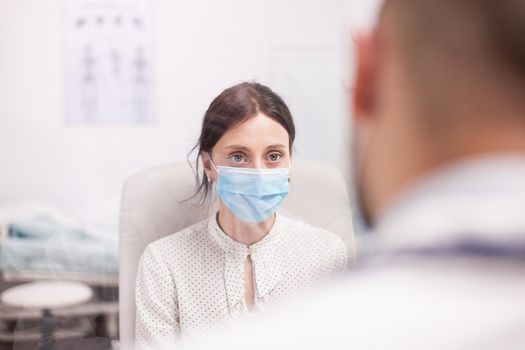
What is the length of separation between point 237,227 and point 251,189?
105 millimetres

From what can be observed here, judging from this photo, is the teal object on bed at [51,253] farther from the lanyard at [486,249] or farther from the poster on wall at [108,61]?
the lanyard at [486,249]

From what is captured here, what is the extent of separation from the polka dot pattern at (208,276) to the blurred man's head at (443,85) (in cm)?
92

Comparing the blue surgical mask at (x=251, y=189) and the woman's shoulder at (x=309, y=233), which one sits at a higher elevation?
the blue surgical mask at (x=251, y=189)

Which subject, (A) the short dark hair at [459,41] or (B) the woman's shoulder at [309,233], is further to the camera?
(B) the woman's shoulder at [309,233]

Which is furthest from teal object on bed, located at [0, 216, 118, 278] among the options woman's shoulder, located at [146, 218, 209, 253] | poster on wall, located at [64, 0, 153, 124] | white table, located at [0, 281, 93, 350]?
woman's shoulder, located at [146, 218, 209, 253]

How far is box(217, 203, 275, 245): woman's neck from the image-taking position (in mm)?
1340

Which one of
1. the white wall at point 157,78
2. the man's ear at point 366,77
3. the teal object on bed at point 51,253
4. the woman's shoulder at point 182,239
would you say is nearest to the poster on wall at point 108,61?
the white wall at point 157,78

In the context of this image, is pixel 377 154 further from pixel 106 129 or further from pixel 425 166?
pixel 106 129

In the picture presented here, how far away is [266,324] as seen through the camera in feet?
1.12

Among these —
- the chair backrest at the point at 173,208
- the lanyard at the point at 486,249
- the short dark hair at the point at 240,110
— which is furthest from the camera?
the chair backrest at the point at 173,208

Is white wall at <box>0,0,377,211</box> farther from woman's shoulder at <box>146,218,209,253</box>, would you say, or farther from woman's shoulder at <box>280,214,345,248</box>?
woman's shoulder at <box>146,218,209,253</box>

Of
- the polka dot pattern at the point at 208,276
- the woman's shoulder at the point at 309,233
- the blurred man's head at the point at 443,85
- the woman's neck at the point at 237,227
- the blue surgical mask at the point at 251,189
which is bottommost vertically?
the polka dot pattern at the point at 208,276

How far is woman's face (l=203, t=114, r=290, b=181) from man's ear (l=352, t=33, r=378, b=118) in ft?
2.91

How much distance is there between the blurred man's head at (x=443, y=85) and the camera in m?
0.32
